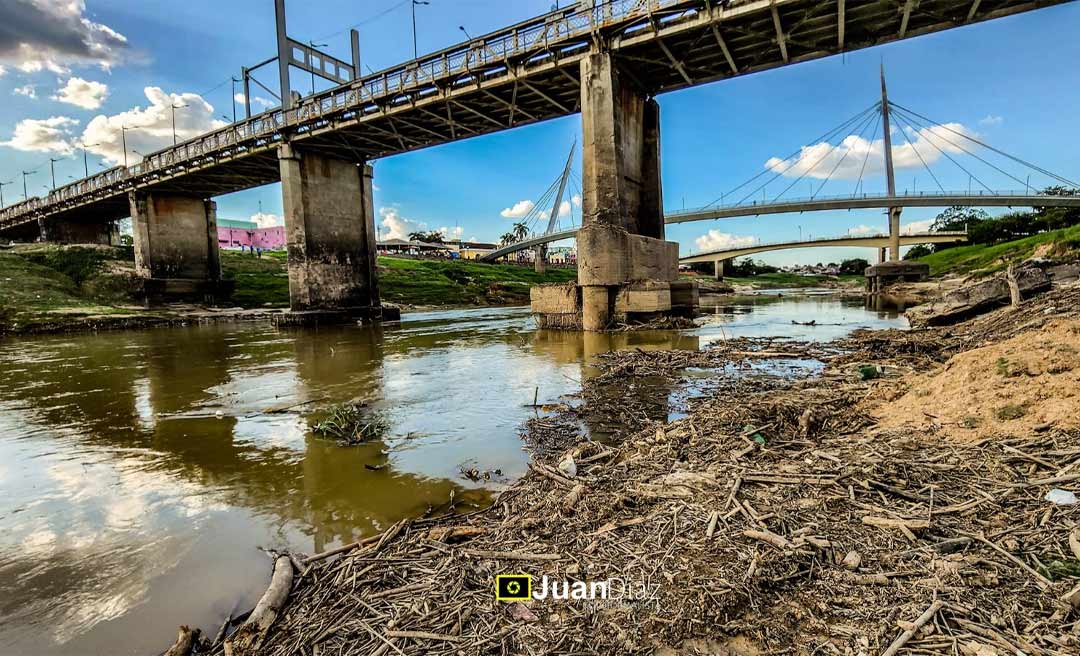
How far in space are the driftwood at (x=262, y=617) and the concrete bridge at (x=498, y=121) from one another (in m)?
14.0

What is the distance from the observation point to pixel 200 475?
450 centimetres

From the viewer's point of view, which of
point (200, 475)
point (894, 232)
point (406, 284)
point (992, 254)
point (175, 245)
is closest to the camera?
point (200, 475)

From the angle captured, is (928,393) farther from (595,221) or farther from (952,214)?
(952,214)

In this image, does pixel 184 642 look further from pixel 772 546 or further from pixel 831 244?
pixel 831 244

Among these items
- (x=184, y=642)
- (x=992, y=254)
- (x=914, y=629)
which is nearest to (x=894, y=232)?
(x=992, y=254)

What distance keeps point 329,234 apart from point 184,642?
2783cm

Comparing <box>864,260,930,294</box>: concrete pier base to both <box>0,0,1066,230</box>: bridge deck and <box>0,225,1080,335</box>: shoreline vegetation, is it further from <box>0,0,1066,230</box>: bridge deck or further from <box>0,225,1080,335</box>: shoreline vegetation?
<box>0,0,1066,230</box>: bridge deck

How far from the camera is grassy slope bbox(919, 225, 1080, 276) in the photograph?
25.3 metres

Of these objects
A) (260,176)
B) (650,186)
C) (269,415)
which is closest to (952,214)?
(650,186)

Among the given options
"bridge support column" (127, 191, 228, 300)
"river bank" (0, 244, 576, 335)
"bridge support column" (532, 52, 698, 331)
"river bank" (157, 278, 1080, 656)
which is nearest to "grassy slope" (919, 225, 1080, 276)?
"bridge support column" (532, 52, 698, 331)

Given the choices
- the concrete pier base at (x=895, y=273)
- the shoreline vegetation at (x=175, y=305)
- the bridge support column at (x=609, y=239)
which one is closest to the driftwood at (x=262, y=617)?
the bridge support column at (x=609, y=239)

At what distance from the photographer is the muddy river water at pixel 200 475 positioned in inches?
105

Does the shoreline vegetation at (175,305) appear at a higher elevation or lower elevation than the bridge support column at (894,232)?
lower
